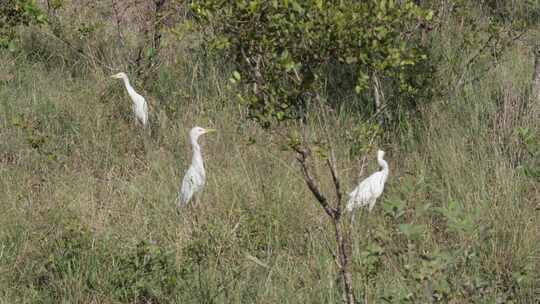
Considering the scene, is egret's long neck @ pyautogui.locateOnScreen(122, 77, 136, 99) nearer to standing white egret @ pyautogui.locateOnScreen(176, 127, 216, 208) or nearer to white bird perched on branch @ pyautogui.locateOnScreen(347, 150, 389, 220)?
standing white egret @ pyautogui.locateOnScreen(176, 127, 216, 208)

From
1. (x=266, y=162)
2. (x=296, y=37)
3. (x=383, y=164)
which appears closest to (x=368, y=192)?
(x=383, y=164)

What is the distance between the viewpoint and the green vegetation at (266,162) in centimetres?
332

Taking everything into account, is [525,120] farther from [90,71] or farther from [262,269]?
[90,71]

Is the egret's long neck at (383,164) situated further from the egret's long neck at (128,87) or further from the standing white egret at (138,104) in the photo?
the egret's long neck at (128,87)

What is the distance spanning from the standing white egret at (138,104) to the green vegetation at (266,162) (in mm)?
107

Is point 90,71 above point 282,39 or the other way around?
the other way around

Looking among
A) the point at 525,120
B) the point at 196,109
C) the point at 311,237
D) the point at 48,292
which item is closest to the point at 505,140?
the point at 525,120

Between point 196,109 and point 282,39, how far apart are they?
11.9 feet

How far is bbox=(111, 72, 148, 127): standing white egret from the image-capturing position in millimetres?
6582

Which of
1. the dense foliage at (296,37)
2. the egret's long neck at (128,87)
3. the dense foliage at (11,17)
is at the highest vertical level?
the dense foliage at (296,37)

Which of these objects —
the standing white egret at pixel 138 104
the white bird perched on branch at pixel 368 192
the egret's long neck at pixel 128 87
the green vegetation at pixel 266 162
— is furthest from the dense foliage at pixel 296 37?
the egret's long neck at pixel 128 87

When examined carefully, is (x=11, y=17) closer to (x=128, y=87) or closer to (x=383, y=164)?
(x=128, y=87)

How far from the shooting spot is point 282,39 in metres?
3.13

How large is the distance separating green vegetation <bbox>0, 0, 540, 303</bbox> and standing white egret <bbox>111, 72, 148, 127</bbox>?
0.11 m
